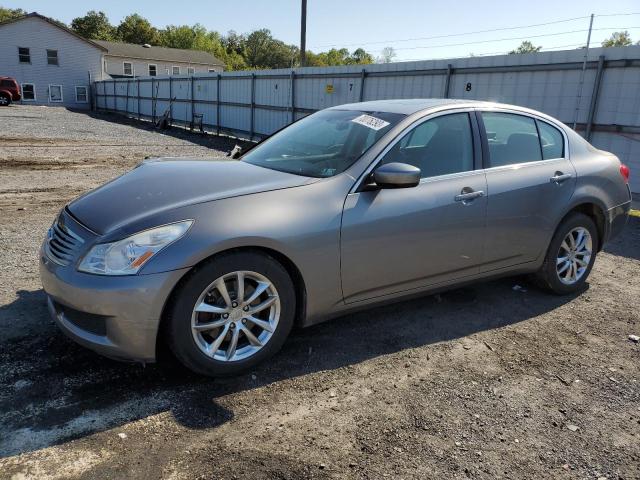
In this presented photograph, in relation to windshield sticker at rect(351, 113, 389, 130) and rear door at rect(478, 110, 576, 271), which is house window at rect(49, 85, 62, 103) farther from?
rear door at rect(478, 110, 576, 271)

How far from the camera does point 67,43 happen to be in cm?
4338

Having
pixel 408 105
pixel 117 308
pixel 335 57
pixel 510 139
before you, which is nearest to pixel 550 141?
pixel 510 139

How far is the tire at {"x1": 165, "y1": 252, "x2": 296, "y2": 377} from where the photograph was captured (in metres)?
2.89

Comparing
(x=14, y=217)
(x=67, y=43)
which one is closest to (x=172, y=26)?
(x=67, y=43)

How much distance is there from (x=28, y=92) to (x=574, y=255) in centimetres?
4741

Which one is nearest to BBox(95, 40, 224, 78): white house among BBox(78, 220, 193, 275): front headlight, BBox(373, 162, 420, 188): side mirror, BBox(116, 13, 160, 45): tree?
BBox(116, 13, 160, 45): tree

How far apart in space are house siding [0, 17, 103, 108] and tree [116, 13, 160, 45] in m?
40.4

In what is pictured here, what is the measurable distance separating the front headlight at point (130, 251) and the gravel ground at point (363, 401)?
0.74m

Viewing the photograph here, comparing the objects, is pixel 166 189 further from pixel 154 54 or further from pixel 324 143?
pixel 154 54

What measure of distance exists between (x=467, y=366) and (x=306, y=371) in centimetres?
109

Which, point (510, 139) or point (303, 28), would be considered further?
point (303, 28)

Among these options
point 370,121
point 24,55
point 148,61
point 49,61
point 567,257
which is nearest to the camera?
point 370,121

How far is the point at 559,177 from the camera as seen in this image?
14.5ft

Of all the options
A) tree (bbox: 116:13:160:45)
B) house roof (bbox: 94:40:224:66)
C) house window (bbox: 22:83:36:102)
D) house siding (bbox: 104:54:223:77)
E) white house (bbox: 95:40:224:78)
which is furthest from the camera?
tree (bbox: 116:13:160:45)
